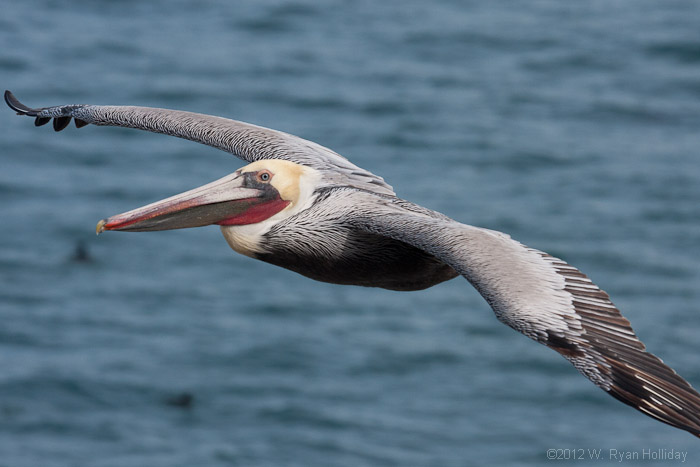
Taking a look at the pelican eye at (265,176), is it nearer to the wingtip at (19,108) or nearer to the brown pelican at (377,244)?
the brown pelican at (377,244)

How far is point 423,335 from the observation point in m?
27.0

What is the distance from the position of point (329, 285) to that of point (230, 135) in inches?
678

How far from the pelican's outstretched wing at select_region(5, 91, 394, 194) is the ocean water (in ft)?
42.4

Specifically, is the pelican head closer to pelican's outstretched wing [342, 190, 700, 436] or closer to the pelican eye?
the pelican eye

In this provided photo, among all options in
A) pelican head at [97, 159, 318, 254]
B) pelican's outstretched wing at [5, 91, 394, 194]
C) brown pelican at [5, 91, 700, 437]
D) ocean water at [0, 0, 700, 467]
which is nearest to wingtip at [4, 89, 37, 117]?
pelican's outstretched wing at [5, 91, 394, 194]

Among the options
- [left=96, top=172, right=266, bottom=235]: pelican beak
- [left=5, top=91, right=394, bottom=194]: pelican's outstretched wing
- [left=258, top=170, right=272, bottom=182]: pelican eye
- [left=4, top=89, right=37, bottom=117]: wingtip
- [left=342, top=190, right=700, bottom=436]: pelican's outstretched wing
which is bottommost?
[left=342, top=190, right=700, bottom=436]: pelican's outstretched wing

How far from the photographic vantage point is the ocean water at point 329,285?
25.2 metres

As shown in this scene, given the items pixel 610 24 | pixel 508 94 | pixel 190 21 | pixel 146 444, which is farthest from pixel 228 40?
pixel 146 444

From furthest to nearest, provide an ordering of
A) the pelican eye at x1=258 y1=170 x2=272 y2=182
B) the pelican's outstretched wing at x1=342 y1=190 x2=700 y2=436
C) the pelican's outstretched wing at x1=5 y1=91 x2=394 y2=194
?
1. the pelican's outstretched wing at x1=5 y1=91 x2=394 y2=194
2. the pelican eye at x1=258 y1=170 x2=272 y2=182
3. the pelican's outstretched wing at x1=342 y1=190 x2=700 y2=436

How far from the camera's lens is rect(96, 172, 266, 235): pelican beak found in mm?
8875

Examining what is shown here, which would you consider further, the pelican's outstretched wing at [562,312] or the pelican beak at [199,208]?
the pelican beak at [199,208]

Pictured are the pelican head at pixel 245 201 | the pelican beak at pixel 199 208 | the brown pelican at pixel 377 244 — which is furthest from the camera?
the pelican head at pixel 245 201

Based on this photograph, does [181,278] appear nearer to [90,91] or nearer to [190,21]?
[90,91]

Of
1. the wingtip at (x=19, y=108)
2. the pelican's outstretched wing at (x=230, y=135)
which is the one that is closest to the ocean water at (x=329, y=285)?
the wingtip at (x=19, y=108)
